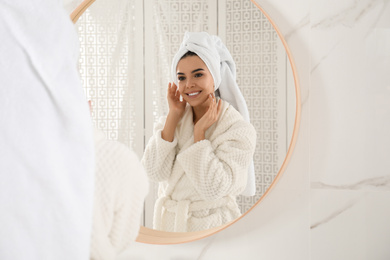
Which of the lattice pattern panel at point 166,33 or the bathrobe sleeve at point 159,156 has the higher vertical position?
the lattice pattern panel at point 166,33

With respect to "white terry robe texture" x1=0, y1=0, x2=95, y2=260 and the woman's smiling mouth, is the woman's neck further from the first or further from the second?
"white terry robe texture" x1=0, y1=0, x2=95, y2=260

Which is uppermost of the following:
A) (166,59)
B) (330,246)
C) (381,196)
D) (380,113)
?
(166,59)

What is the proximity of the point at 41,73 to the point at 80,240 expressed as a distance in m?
0.16

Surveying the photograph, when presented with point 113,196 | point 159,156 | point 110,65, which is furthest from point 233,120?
point 113,196

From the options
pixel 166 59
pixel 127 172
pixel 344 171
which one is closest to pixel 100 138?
pixel 127 172

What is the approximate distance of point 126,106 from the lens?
92cm

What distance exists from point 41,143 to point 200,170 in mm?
525

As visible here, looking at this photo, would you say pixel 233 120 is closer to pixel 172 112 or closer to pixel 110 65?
pixel 172 112

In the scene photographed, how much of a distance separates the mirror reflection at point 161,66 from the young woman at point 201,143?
0.06ft

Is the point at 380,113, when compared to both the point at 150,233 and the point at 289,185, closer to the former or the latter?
the point at 289,185

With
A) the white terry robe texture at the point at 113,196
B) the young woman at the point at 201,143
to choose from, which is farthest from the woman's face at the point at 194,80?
the white terry robe texture at the point at 113,196

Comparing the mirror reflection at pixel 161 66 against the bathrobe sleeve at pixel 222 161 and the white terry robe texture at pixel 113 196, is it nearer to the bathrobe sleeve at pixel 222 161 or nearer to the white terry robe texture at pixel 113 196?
the bathrobe sleeve at pixel 222 161

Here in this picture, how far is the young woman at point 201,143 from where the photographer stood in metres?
0.85

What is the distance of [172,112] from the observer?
2.91 ft
